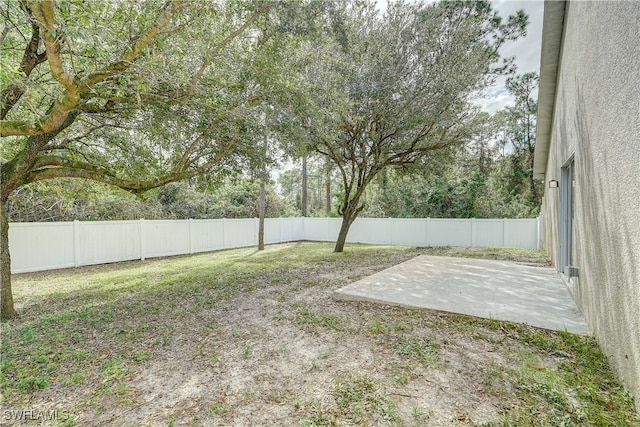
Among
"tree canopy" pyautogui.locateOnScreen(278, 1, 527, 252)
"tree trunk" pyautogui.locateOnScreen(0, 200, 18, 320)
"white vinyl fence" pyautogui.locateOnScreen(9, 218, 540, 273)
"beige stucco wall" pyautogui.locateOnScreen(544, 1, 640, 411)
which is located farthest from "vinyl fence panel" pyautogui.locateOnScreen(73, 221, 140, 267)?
"beige stucco wall" pyautogui.locateOnScreen(544, 1, 640, 411)

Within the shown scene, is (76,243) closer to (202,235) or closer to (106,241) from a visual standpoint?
(106,241)

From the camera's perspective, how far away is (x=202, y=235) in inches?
456

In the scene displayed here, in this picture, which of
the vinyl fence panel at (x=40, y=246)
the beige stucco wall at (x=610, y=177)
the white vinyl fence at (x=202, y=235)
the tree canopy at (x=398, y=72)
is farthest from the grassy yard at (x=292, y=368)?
the tree canopy at (x=398, y=72)

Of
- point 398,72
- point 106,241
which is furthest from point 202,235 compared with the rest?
point 398,72

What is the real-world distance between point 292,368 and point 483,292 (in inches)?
132

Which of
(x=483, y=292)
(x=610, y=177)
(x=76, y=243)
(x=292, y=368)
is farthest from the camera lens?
(x=76, y=243)

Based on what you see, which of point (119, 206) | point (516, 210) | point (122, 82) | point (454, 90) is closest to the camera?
point (122, 82)

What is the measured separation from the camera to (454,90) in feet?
25.7

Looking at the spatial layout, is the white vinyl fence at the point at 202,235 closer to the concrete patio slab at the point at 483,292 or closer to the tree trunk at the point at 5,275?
the tree trunk at the point at 5,275

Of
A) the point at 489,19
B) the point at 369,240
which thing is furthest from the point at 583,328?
the point at 369,240

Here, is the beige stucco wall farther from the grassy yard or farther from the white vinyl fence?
the white vinyl fence

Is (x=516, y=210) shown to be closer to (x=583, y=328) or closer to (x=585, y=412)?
(x=583, y=328)

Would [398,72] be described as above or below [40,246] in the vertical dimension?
above

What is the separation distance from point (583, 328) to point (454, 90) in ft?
20.9
